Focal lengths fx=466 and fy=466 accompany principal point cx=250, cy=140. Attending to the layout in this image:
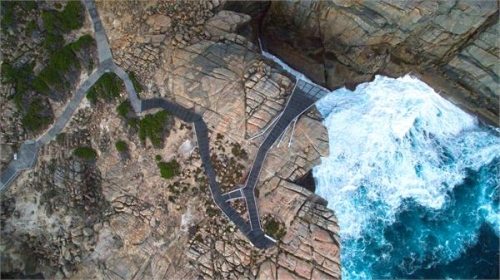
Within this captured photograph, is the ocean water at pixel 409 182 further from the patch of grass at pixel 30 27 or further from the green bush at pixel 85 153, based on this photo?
the patch of grass at pixel 30 27

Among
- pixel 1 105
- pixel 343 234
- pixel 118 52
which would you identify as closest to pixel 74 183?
pixel 1 105

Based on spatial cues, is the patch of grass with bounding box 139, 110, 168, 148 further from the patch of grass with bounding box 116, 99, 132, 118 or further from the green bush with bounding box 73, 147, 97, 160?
the green bush with bounding box 73, 147, 97, 160

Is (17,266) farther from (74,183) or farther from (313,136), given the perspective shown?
(313,136)

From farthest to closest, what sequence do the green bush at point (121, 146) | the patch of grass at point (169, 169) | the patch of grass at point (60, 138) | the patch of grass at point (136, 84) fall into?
1. the patch of grass at point (60, 138)
2. the patch of grass at point (136, 84)
3. the green bush at point (121, 146)
4. the patch of grass at point (169, 169)

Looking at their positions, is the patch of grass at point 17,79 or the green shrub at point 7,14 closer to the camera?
the patch of grass at point 17,79

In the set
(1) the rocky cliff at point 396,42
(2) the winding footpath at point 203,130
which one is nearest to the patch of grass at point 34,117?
(2) the winding footpath at point 203,130

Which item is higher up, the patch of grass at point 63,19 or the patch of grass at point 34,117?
the patch of grass at point 63,19
